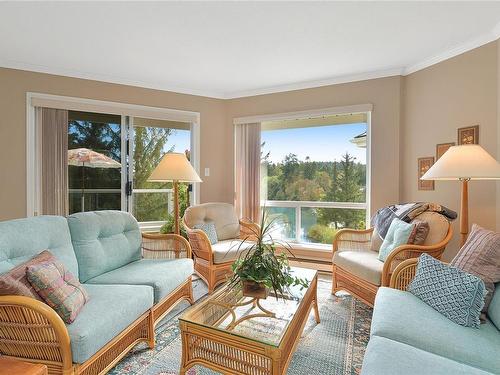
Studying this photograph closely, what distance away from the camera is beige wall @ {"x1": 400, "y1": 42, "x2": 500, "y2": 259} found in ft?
8.73

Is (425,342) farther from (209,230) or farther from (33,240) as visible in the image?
(209,230)

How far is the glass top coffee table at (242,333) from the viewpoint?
4.68 feet

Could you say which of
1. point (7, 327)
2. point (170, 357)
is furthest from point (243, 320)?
point (7, 327)

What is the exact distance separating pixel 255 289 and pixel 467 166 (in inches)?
72.1

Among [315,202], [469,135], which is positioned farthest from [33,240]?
[469,135]

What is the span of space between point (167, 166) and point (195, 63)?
1.27 metres

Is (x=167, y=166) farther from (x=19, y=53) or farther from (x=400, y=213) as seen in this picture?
(x=400, y=213)

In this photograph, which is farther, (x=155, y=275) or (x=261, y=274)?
(x=155, y=275)

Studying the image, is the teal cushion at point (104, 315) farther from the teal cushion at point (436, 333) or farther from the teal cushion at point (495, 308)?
the teal cushion at point (495, 308)

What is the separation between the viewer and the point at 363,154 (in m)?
3.82

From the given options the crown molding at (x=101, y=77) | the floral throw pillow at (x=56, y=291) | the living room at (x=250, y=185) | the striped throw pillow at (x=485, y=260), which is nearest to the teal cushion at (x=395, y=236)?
the living room at (x=250, y=185)

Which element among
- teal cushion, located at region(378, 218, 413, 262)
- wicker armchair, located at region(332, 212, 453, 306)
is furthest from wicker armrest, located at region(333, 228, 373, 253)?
teal cushion, located at region(378, 218, 413, 262)

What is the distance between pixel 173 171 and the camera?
2938 mm

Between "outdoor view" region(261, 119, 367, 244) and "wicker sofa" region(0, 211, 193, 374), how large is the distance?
77.6 inches
